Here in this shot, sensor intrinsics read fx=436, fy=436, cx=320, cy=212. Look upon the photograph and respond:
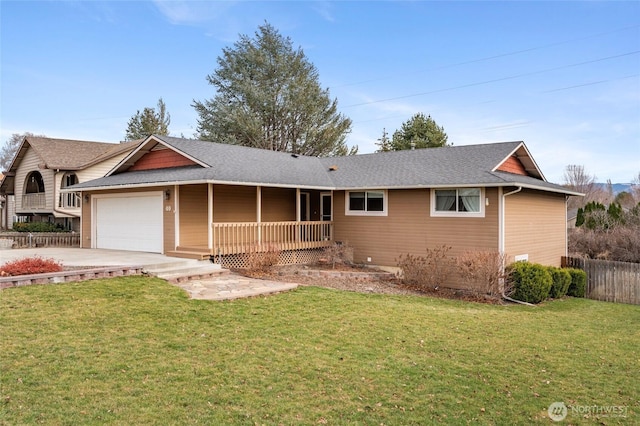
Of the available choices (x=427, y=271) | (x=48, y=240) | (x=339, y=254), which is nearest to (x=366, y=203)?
(x=339, y=254)

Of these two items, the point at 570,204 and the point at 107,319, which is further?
the point at 570,204

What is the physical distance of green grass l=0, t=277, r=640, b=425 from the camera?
175 inches

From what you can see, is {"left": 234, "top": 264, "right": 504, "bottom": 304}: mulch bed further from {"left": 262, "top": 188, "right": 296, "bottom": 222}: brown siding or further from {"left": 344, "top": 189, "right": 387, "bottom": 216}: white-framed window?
{"left": 262, "top": 188, "right": 296, "bottom": 222}: brown siding

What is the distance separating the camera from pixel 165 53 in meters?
21.2

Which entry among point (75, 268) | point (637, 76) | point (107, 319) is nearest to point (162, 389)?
point (107, 319)

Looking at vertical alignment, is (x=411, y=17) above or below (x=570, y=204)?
above

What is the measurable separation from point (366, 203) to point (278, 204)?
3625mm

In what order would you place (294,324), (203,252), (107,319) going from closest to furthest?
(107,319)
(294,324)
(203,252)

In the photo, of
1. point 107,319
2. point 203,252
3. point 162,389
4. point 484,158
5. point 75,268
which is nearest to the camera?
point 162,389

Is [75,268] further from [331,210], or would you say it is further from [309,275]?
[331,210]

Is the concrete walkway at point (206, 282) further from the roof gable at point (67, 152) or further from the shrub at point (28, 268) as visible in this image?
the roof gable at point (67, 152)

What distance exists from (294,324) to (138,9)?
14.1 meters
